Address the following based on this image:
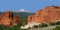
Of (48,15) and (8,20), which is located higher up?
(48,15)

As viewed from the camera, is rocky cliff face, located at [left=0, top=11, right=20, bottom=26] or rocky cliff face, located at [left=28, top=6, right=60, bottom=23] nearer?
rocky cliff face, located at [left=28, top=6, right=60, bottom=23]

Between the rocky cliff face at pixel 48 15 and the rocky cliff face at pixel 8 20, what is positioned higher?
the rocky cliff face at pixel 48 15

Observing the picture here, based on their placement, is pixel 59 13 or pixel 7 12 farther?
pixel 7 12

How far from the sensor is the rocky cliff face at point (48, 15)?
3584 cm

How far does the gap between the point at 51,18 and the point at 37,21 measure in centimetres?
216

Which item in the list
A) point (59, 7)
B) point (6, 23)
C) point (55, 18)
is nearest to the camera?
point (55, 18)

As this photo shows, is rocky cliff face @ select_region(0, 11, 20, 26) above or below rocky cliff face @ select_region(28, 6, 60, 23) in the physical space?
below

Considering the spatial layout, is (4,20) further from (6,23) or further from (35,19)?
(35,19)

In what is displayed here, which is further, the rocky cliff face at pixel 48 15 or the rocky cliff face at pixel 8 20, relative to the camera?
the rocky cliff face at pixel 8 20

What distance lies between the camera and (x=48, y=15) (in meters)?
36.4

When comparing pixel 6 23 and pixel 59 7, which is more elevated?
pixel 59 7

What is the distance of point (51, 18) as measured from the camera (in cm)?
3591

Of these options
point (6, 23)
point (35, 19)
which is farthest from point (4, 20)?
point (35, 19)

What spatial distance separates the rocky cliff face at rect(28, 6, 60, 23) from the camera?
118ft
